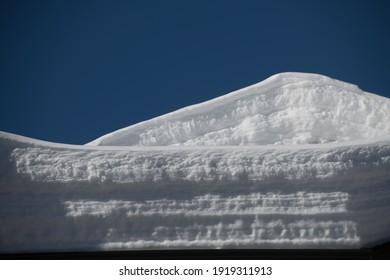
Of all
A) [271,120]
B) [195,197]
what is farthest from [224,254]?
[271,120]

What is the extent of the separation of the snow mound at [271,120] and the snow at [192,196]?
4.45 m

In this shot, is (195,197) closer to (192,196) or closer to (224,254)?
(192,196)

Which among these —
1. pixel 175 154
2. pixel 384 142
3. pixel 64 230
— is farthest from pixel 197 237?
pixel 384 142

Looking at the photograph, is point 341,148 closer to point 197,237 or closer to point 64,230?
point 197,237

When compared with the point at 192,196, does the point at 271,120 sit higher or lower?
higher

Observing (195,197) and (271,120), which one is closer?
(195,197)

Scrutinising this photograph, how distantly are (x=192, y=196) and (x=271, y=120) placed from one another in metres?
5.70

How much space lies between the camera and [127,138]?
38.1 ft

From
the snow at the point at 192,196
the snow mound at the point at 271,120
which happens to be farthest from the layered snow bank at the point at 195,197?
the snow mound at the point at 271,120

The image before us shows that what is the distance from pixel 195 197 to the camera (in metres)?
6.78

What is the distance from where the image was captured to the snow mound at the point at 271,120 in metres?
11.6

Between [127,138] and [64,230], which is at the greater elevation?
[127,138]

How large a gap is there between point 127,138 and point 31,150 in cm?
461

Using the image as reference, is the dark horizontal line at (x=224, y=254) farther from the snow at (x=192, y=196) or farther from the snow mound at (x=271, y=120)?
the snow mound at (x=271, y=120)
